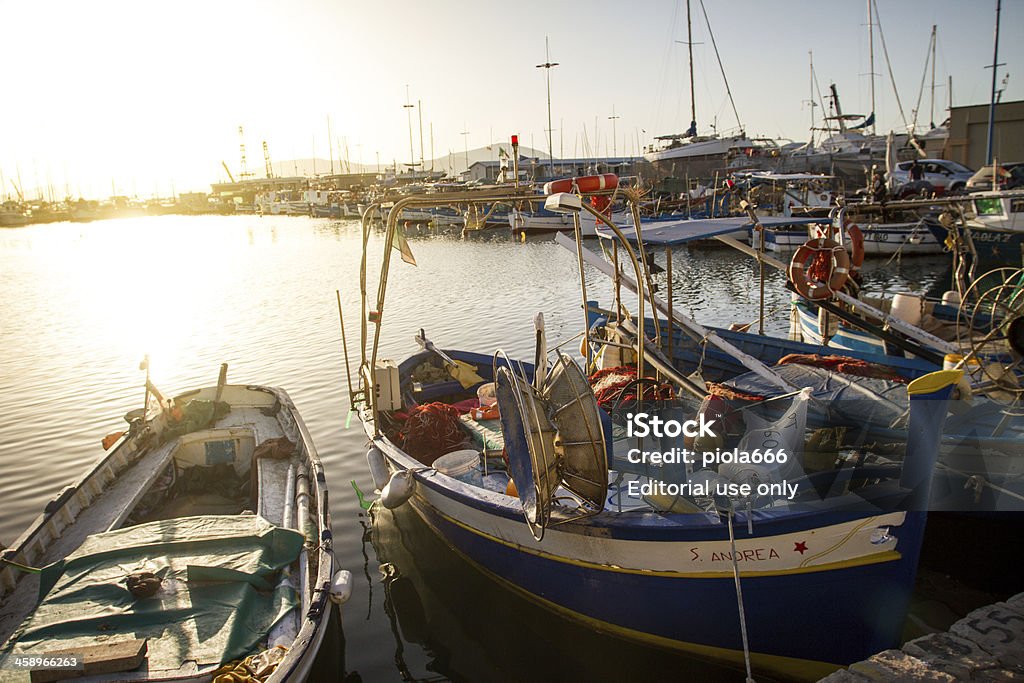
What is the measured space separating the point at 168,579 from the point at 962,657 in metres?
7.21

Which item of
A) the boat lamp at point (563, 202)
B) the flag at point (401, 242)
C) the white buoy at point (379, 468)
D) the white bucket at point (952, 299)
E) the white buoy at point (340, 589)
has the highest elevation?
the boat lamp at point (563, 202)

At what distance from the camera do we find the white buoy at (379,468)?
9328mm

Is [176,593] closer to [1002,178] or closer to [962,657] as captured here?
[962,657]

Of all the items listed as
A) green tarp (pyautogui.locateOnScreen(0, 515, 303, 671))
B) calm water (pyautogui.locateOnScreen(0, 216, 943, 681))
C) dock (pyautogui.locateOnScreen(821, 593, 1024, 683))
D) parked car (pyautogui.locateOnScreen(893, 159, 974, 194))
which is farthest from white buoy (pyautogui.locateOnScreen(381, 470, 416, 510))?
parked car (pyautogui.locateOnScreen(893, 159, 974, 194))

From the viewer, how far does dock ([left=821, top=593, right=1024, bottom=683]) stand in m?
4.79

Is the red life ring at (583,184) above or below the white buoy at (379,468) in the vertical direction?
above

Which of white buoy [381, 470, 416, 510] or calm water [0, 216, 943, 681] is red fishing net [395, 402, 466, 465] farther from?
calm water [0, 216, 943, 681]

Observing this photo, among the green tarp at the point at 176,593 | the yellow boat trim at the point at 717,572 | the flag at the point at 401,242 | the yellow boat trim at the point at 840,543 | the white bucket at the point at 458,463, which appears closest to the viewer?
the yellow boat trim at the point at 840,543

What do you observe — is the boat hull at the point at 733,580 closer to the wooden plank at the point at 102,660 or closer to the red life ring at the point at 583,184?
the wooden plank at the point at 102,660

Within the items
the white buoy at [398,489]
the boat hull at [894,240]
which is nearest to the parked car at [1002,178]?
the boat hull at [894,240]

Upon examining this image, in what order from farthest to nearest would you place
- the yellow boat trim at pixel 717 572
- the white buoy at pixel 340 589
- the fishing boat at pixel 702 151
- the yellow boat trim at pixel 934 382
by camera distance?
1. the fishing boat at pixel 702 151
2. the white buoy at pixel 340 589
3. the yellow boat trim at pixel 717 572
4. the yellow boat trim at pixel 934 382

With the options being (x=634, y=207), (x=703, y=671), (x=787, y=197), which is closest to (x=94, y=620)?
(x=703, y=671)

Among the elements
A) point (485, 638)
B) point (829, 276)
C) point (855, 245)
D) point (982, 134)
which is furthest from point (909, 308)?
point (982, 134)

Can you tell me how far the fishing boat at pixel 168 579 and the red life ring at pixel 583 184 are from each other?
15.9 feet
